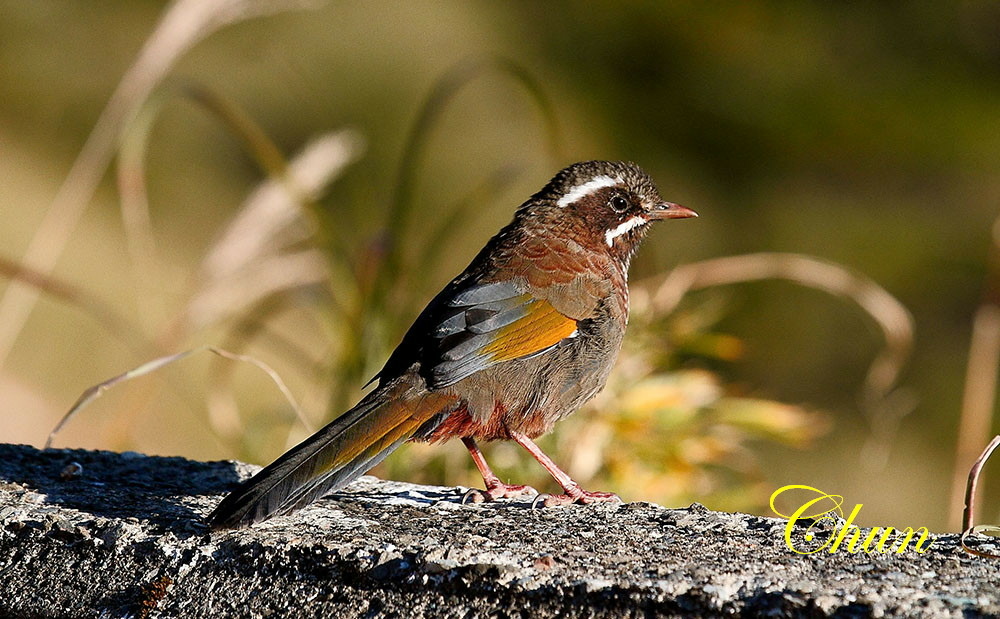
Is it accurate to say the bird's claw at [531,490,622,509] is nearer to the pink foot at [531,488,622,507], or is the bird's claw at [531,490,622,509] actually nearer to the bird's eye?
the pink foot at [531,488,622,507]

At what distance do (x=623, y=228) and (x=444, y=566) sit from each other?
2420 mm

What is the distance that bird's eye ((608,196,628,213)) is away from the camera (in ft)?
14.8

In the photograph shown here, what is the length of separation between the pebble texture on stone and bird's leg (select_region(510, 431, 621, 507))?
0.22 m

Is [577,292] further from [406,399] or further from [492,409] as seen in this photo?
[406,399]

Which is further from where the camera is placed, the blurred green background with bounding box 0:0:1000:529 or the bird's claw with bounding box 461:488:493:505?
the blurred green background with bounding box 0:0:1000:529

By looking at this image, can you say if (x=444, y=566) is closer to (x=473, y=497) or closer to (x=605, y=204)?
(x=473, y=497)

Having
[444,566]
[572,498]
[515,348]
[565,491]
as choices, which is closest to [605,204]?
[515,348]

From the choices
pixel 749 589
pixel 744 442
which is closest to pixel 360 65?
pixel 744 442

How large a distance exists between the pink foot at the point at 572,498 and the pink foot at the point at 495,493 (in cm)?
12

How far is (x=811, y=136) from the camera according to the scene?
923 cm

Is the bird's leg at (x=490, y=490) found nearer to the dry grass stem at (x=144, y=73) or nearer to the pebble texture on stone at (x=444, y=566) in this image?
the pebble texture on stone at (x=444, y=566)

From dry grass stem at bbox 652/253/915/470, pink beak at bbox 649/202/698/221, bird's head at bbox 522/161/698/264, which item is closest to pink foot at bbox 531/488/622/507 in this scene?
bird's head at bbox 522/161/698/264

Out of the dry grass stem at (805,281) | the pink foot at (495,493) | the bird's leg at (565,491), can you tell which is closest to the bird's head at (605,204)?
the dry grass stem at (805,281)

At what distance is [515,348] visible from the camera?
3670 mm
